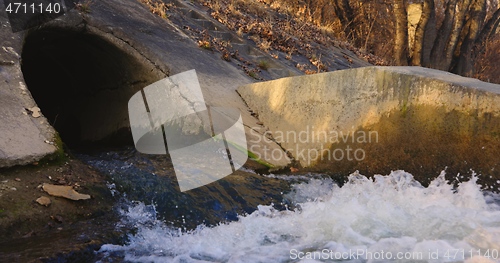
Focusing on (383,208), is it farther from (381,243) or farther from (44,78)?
(44,78)

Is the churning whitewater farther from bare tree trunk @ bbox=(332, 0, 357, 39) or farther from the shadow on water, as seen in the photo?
bare tree trunk @ bbox=(332, 0, 357, 39)

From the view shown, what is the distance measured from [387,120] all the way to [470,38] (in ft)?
39.2

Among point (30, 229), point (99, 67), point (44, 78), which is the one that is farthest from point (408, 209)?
point (44, 78)

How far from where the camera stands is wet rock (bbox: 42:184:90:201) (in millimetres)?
4691

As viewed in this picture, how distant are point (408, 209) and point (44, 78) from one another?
8.68 metres

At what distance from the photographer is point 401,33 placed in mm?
15070

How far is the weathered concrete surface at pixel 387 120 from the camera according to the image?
498cm

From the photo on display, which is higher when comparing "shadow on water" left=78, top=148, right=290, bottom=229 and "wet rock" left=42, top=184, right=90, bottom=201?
"wet rock" left=42, top=184, right=90, bottom=201

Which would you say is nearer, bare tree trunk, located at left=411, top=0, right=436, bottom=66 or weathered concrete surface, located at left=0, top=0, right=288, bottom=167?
weathered concrete surface, located at left=0, top=0, right=288, bottom=167

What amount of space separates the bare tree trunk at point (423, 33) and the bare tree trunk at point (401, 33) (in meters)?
0.30

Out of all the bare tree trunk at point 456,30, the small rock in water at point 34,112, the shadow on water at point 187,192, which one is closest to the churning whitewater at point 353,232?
the shadow on water at point 187,192

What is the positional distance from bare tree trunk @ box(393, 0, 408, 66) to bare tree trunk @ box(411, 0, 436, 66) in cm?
30

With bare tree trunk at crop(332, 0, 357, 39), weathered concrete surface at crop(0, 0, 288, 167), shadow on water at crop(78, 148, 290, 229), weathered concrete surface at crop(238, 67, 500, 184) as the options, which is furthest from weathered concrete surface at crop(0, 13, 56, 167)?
bare tree trunk at crop(332, 0, 357, 39)

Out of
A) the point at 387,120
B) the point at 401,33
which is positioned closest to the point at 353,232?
the point at 387,120
